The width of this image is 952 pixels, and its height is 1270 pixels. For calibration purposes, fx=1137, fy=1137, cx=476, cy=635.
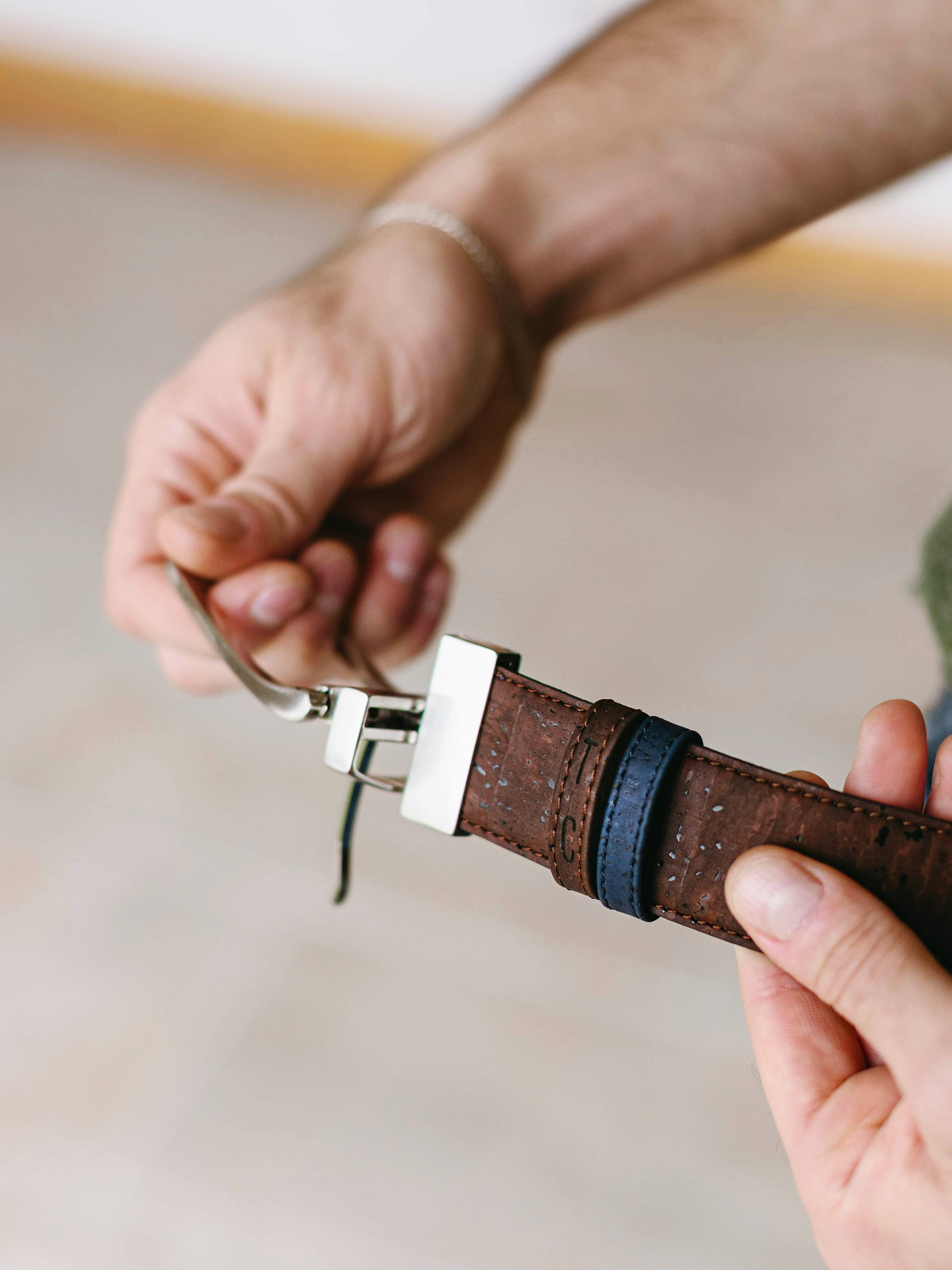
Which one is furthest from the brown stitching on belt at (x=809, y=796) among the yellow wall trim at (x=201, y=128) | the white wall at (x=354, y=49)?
the yellow wall trim at (x=201, y=128)

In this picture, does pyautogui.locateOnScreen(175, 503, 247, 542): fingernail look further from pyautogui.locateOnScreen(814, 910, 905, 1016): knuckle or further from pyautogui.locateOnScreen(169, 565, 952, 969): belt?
pyautogui.locateOnScreen(814, 910, 905, 1016): knuckle

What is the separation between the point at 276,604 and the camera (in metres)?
0.61

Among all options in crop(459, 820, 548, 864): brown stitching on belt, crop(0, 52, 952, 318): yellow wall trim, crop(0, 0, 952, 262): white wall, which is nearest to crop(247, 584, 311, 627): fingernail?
crop(459, 820, 548, 864): brown stitching on belt

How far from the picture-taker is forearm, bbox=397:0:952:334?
0.63 metres

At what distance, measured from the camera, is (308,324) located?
671 millimetres

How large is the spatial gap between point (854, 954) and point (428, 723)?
17 cm

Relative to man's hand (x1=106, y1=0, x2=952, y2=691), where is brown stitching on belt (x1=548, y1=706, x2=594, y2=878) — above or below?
below

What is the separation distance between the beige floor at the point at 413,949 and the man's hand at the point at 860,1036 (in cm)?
14

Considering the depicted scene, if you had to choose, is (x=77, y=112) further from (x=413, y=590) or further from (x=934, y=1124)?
(x=934, y=1124)

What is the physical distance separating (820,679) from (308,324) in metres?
0.46

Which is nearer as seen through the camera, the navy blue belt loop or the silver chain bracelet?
the navy blue belt loop

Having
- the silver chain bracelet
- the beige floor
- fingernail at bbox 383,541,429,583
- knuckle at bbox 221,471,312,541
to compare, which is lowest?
the beige floor

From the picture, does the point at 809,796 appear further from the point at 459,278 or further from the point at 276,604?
the point at 459,278

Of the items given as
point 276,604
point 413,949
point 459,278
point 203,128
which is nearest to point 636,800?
point 276,604
